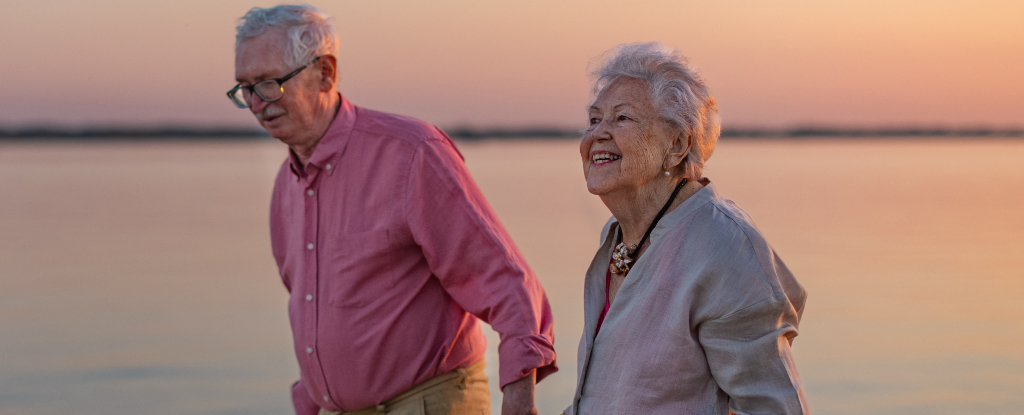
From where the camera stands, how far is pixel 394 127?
2695 mm

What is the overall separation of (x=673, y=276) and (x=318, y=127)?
51.3 inches

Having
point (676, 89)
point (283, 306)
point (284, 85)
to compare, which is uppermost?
point (676, 89)

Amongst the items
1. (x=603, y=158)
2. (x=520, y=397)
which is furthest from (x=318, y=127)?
(x=603, y=158)

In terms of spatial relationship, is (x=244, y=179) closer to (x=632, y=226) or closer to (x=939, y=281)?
(x=939, y=281)

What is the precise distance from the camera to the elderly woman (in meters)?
1.70

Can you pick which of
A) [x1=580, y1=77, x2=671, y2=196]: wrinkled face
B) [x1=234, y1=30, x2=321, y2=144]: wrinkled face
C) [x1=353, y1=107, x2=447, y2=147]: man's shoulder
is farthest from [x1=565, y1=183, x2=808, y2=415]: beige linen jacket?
[x1=234, y1=30, x2=321, y2=144]: wrinkled face

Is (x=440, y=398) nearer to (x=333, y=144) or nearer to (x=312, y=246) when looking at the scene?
(x=312, y=246)

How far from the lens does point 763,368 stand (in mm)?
1690

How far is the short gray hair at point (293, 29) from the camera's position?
2.68m

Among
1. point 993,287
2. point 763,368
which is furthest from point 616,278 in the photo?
point 993,287

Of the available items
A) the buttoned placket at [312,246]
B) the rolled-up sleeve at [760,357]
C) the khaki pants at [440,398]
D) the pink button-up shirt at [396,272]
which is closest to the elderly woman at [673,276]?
the rolled-up sleeve at [760,357]

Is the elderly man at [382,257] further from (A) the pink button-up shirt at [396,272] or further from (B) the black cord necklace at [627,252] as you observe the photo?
(B) the black cord necklace at [627,252]

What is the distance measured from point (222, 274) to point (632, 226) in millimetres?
8450

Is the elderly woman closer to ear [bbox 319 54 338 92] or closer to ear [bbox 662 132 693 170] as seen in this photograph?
ear [bbox 662 132 693 170]
